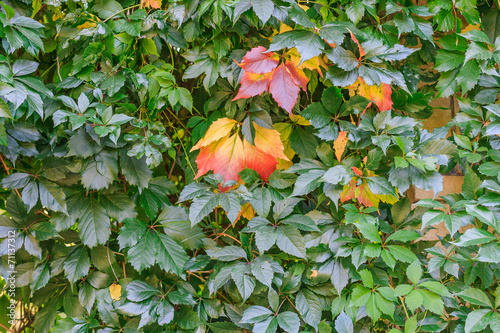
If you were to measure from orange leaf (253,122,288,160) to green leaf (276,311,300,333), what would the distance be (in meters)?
0.42

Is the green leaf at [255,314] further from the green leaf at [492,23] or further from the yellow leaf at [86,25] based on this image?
the green leaf at [492,23]

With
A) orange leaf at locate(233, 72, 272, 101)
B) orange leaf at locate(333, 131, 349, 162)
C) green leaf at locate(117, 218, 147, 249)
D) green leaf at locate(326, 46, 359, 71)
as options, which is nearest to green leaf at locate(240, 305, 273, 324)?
green leaf at locate(117, 218, 147, 249)

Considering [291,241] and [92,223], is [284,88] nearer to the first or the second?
[291,241]

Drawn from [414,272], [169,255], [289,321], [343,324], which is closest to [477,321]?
[414,272]

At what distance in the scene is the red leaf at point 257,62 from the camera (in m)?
0.89

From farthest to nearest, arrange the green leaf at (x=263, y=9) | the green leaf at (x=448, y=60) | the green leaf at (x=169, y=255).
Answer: the green leaf at (x=448, y=60) < the green leaf at (x=169, y=255) < the green leaf at (x=263, y=9)

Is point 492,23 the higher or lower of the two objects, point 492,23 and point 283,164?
the higher

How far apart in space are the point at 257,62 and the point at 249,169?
0.93 feet

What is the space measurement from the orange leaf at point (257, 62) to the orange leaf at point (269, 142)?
0.57ft

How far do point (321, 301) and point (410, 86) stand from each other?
704 mm

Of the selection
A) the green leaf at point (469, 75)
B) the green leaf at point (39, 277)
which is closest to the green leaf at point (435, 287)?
the green leaf at point (469, 75)

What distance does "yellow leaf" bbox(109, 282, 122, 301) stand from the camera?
100cm

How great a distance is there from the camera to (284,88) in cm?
89

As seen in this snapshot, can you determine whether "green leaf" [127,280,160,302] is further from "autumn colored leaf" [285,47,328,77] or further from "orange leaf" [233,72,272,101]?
"autumn colored leaf" [285,47,328,77]
